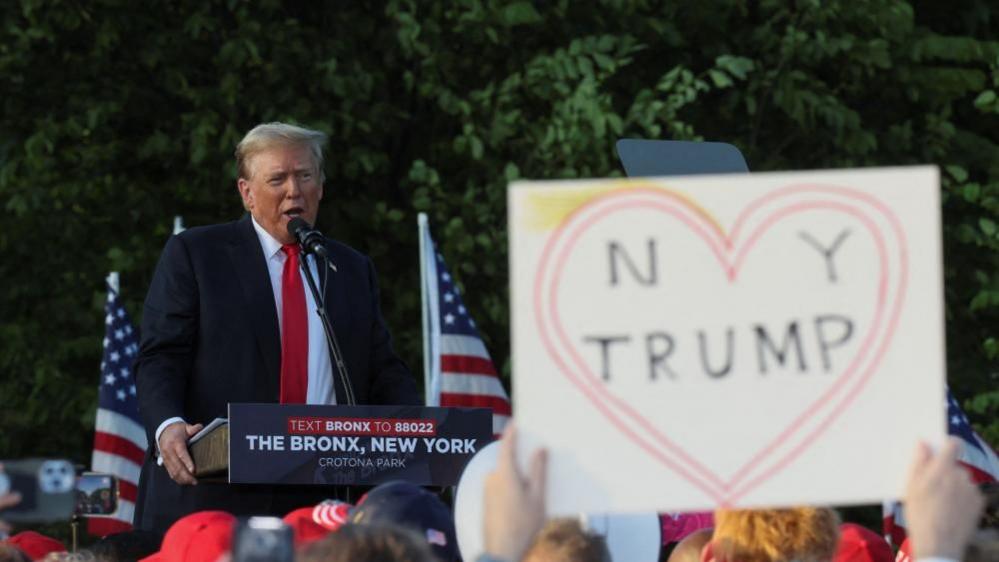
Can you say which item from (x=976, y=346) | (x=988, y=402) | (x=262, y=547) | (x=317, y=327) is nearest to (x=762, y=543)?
(x=262, y=547)

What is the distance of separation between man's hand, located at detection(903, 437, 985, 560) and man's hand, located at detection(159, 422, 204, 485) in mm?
3044

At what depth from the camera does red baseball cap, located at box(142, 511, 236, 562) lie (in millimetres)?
4234

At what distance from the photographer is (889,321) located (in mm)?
3193

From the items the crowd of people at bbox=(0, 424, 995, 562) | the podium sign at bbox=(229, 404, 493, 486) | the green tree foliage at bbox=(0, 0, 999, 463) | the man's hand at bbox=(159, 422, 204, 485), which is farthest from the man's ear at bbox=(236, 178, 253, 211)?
the green tree foliage at bbox=(0, 0, 999, 463)

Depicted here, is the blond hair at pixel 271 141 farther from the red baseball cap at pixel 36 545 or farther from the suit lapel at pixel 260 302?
the red baseball cap at pixel 36 545

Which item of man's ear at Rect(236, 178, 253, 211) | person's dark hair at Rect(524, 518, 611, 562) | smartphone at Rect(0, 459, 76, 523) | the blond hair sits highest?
the blond hair

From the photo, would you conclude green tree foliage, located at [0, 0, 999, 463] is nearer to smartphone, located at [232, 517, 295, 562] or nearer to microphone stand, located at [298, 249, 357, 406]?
microphone stand, located at [298, 249, 357, 406]

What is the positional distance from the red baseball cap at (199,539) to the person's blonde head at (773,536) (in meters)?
0.96

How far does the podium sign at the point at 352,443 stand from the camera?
17.6 ft

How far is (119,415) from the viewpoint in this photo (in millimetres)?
11148

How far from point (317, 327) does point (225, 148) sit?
700 cm

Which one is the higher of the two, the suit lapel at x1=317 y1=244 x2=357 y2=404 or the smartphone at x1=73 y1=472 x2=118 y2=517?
the suit lapel at x1=317 y1=244 x2=357 y2=404

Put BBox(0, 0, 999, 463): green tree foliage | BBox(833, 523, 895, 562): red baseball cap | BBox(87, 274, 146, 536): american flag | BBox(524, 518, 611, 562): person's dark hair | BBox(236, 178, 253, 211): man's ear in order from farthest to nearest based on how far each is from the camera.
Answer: BBox(0, 0, 999, 463): green tree foliage < BBox(87, 274, 146, 536): american flag < BBox(236, 178, 253, 211): man's ear < BBox(833, 523, 895, 562): red baseball cap < BBox(524, 518, 611, 562): person's dark hair

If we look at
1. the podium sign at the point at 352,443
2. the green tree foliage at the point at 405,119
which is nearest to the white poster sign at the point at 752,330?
the podium sign at the point at 352,443
